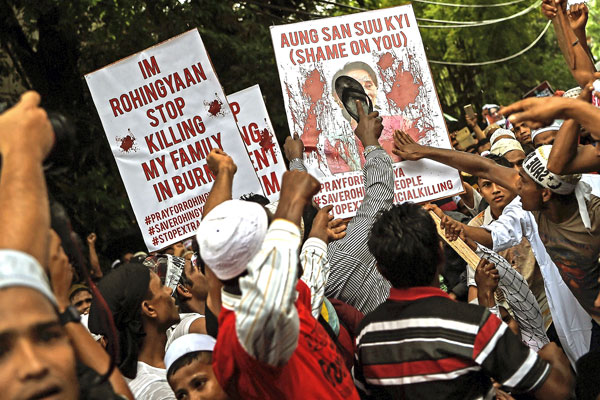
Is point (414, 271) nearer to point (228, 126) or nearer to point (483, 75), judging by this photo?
point (228, 126)

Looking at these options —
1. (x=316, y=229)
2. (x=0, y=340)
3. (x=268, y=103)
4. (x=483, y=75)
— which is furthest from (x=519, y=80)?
(x=0, y=340)

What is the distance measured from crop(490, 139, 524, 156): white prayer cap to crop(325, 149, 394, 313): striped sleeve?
2689 millimetres

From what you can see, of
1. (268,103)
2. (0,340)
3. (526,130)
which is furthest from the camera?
(268,103)

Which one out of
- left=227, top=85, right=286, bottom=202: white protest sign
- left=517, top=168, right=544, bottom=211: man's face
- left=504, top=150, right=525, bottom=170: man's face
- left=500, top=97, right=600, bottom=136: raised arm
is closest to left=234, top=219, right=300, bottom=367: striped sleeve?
left=500, top=97, right=600, bottom=136: raised arm

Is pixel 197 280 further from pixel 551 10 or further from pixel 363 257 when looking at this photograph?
pixel 551 10

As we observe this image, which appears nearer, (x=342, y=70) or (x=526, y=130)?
(x=342, y=70)

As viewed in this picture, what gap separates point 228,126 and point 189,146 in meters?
0.30

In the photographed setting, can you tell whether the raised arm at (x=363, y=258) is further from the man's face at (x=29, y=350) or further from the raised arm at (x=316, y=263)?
the man's face at (x=29, y=350)

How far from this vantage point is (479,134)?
947 cm

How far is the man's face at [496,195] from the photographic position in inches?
210

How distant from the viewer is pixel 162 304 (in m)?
3.85

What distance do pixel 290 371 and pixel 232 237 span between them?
1.55ft

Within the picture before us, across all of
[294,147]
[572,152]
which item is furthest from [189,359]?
[294,147]

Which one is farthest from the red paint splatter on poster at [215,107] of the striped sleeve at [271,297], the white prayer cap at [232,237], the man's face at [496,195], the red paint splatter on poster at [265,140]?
the striped sleeve at [271,297]
